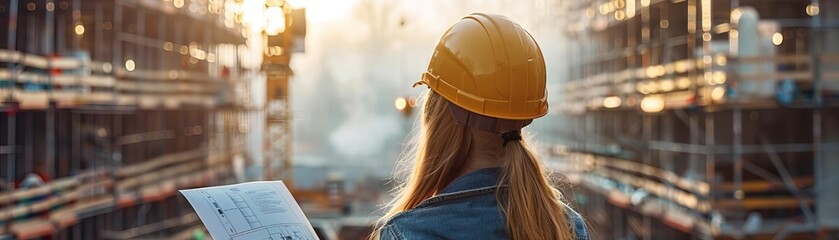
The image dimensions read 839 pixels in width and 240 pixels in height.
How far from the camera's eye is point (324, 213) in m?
27.2

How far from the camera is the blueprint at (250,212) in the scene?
2.19 metres

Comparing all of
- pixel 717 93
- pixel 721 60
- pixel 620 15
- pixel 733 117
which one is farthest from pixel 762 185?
pixel 620 15

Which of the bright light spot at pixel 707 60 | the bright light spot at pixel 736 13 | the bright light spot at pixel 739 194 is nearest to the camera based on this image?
the bright light spot at pixel 736 13

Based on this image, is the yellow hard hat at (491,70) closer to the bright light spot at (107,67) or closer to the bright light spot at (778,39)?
the bright light spot at (778,39)

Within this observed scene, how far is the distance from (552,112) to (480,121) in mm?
26105

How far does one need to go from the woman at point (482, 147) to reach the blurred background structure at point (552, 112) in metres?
4.21

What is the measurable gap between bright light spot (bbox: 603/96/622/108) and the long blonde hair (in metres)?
17.0

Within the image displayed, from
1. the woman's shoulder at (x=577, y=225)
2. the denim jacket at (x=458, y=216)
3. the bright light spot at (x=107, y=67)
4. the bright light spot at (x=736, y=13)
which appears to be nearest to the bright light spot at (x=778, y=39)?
the bright light spot at (x=736, y=13)

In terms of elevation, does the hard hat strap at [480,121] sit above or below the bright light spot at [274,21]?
below

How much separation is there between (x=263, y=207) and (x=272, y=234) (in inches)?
3.6

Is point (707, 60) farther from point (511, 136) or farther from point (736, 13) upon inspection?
point (511, 136)

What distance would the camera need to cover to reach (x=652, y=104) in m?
16.2

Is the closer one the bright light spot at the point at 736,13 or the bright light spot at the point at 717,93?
the bright light spot at the point at 736,13

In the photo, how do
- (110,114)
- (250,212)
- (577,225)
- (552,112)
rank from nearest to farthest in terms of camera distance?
(250,212), (577,225), (110,114), (552,112)
